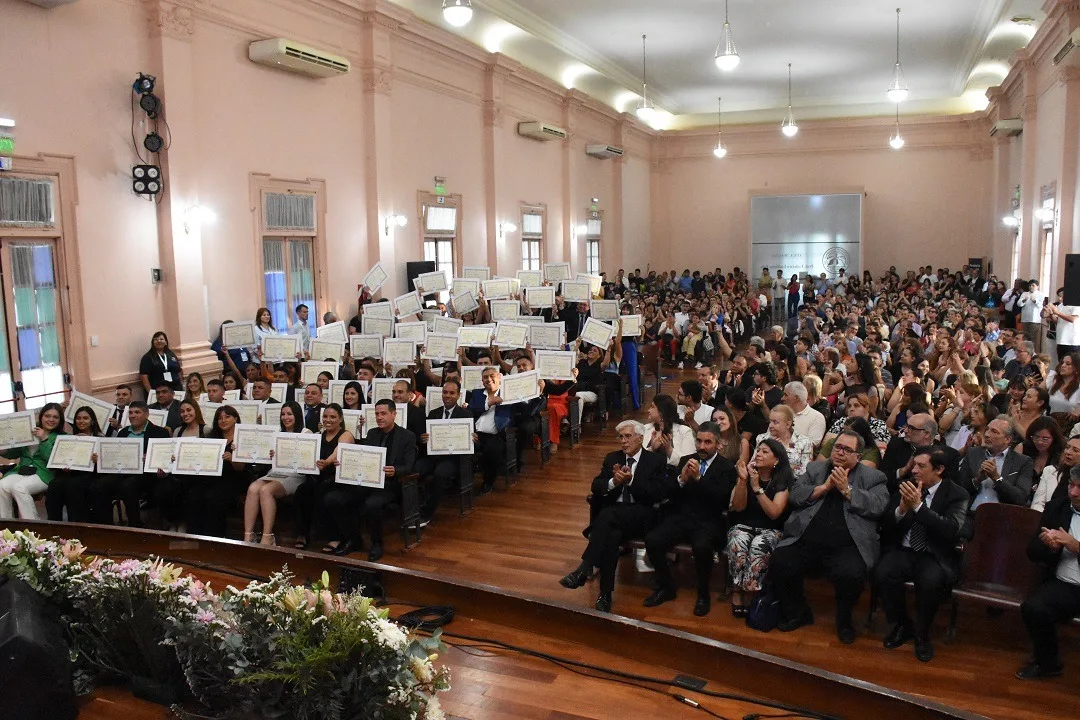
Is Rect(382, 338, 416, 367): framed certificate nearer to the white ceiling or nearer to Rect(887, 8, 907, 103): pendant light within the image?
the white ceiling

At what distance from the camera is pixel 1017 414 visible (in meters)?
6.43

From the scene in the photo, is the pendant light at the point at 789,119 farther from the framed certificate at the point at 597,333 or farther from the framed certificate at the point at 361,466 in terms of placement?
the framed certificate at the point at 361,466

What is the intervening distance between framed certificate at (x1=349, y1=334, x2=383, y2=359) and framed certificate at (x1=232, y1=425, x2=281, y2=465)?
340 centimetres

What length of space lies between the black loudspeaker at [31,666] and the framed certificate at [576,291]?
9840 millimetres

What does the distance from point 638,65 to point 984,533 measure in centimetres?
1719

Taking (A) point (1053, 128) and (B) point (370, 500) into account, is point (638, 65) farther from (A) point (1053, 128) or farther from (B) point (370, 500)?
(B) point (370, 500)

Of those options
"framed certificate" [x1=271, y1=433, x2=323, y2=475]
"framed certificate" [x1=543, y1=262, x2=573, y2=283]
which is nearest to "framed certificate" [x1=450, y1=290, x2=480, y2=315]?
"framed certificate" [x1=543, y1=262, x2=573, y2=283]

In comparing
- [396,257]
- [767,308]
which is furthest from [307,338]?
[767,308]

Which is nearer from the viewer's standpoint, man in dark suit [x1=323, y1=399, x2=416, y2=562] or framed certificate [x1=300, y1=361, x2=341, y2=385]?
man in dark suit [x1=323, y1=399, x2=416, y2=562]

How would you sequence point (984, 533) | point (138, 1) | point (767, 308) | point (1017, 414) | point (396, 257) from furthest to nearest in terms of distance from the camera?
point (767, 308) < point (396, 257) < point (138, 1) < point (1017, 414) < point (984, 533)

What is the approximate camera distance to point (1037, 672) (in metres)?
4.55

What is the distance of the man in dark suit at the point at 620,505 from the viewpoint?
5590 mm

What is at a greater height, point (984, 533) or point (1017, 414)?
point (1017, 414)

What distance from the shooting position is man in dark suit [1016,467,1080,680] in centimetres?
446
